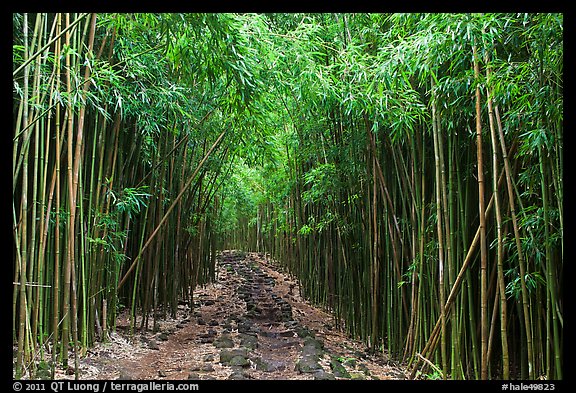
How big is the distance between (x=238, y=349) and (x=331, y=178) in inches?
86.4

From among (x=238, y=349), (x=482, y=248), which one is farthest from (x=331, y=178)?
(x=482, y=248)

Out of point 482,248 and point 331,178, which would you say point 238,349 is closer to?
point 331,178

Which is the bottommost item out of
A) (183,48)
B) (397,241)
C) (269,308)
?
(269,308)

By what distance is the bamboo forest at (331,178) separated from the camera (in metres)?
2.80

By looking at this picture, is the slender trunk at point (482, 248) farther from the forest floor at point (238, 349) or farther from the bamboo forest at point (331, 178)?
the forest floor at point (238, 349)

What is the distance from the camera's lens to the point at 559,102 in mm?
2410

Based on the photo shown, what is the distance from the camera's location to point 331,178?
557cm

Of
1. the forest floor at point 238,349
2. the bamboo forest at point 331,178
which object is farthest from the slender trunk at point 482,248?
the forest floor at point 238,349

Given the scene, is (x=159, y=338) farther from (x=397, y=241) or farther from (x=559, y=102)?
(x=559, y=102)

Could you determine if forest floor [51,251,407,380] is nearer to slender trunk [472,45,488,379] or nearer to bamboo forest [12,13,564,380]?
bamboo forest [12,13,564,380]

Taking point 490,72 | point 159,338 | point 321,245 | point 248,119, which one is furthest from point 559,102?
point 321,245

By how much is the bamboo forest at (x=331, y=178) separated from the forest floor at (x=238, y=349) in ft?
0.14

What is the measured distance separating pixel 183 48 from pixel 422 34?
1523 mm
